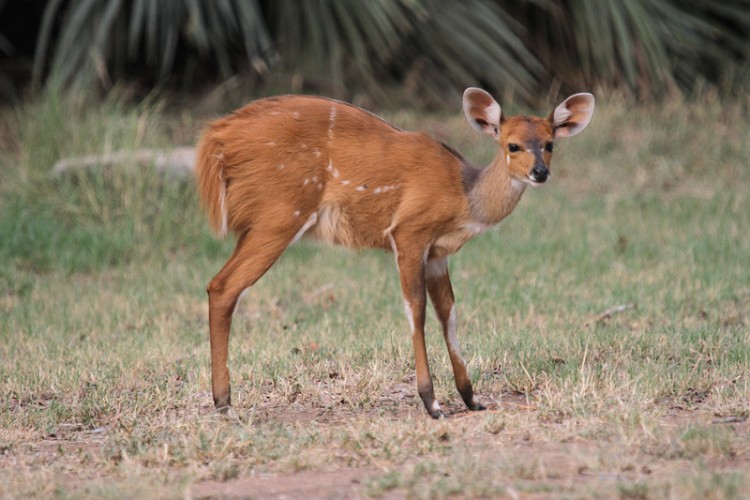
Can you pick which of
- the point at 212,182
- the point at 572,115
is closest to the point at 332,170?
the point at 212,182

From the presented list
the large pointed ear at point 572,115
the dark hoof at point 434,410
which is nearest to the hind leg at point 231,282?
the dark hoof at point 434,410

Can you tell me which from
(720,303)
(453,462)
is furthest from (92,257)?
(453,462)

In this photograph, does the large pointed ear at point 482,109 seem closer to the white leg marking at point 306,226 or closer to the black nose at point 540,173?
the black nose at point 540,173

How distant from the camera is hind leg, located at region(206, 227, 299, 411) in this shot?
18.3ft

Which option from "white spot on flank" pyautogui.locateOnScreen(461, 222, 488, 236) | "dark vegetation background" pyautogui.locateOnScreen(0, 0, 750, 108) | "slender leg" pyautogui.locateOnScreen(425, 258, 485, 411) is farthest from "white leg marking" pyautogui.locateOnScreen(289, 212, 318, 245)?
"dark vegetation background" pyautogui.locateOnScreen(0, 0, 750, 108)

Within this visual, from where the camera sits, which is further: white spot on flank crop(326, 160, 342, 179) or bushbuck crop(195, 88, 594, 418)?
white spot on flank crop(326, 160, 342, 179)

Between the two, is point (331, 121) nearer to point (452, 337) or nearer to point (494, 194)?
point (494, 194)

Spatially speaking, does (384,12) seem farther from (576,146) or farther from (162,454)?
(162,454)

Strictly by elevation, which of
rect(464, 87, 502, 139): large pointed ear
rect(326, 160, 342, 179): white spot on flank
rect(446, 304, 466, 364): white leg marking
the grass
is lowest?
the grass

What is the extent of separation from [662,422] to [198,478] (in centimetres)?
201

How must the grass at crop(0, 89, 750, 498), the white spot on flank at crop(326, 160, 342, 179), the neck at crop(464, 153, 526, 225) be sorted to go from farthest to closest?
the white spot on flank at crop(326, 160, 342, 179) → the neck at crop(464, 153, 526, 225) → the grass at crop(0, 89, 750, 498)

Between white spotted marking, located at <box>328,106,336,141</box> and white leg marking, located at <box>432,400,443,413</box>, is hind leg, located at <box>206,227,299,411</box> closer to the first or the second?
white spotted marking, located at <box>328,106,336,141</box>

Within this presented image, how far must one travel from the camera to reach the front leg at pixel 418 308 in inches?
215

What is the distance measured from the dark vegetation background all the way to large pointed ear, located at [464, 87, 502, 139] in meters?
6.30
